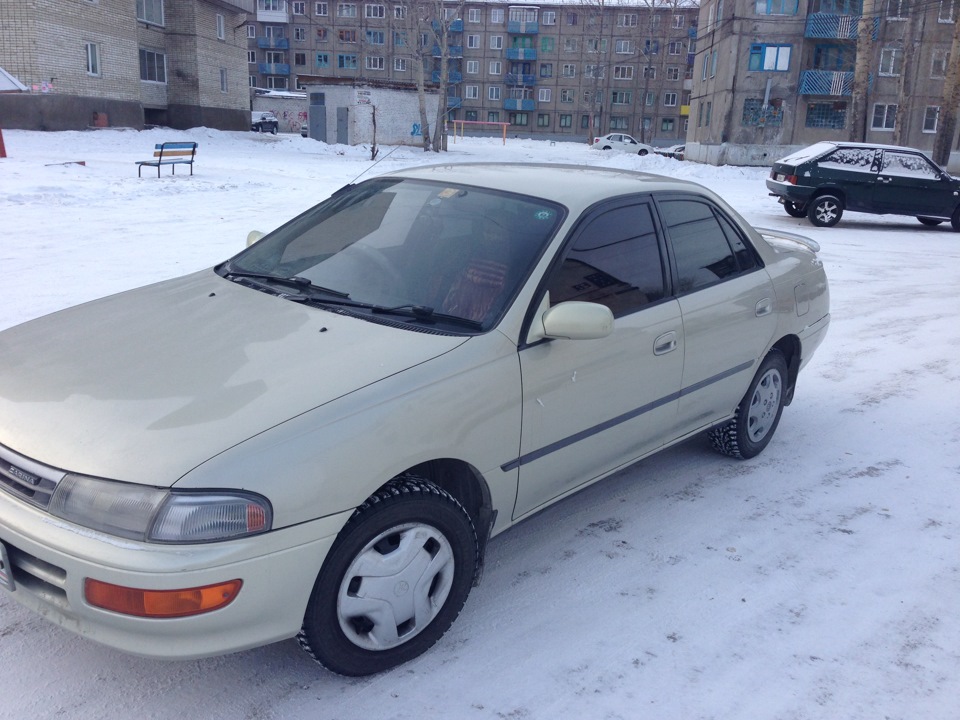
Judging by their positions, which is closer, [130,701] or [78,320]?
[130,701]

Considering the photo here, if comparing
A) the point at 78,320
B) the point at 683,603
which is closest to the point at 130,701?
the point at 78,320

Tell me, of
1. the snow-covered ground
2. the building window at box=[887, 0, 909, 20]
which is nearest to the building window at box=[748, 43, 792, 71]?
the building window at box=[887, 0, 909, 20]

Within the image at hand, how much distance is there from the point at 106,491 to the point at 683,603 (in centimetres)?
226

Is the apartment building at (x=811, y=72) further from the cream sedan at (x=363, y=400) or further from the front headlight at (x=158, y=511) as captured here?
the front headlight at (x=158, y=511)

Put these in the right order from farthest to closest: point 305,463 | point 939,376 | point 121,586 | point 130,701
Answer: point 939,376, point 130,701, point 305,463, point 121,586

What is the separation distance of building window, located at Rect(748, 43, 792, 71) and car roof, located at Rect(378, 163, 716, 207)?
40.5m

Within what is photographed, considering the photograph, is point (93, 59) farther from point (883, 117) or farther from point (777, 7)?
point (883, 117)

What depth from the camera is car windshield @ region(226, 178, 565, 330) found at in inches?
130

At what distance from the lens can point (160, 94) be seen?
3897 centimetres

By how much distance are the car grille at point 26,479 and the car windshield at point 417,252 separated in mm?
1258

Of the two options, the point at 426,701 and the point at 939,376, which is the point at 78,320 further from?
the point at 939,376

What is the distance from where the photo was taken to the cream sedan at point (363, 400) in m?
2.36

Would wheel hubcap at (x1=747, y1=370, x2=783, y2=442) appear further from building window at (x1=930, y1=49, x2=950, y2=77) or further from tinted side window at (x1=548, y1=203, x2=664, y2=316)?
building window at (x1=930, y1=49, x2=950, y2=77)

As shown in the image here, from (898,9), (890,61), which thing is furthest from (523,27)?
(898,9)
